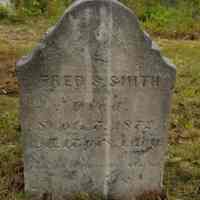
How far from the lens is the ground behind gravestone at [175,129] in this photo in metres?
3.64

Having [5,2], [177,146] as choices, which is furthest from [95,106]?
[5,2]

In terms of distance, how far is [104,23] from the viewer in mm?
2879

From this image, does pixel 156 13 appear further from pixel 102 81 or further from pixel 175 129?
pixel 102 81

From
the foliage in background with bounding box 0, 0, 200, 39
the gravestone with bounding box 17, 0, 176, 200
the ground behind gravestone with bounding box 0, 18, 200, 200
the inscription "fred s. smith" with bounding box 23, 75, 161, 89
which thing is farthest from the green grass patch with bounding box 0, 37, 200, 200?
the foliage in background with bounding box 0, 0, 200, 39

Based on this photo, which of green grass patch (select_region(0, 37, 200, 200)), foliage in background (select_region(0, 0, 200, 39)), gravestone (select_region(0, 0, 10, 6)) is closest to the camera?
green grass patch (select_region(0, 37, 200, 200))

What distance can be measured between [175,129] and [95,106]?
79.5 inches

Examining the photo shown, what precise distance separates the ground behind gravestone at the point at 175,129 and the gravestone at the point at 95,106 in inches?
10.2

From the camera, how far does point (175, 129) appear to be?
4934 millimetres

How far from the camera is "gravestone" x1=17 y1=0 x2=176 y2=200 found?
2.92m

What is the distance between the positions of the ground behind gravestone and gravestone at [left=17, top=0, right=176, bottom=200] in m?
0.26

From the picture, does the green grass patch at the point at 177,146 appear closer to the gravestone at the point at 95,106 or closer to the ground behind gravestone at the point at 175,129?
the ground behind gravestone at the point at 175,129

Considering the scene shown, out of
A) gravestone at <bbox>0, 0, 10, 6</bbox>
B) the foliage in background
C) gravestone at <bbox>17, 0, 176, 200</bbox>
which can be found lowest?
gravestone at <bbox>17, 0, 176, 200</bbox>

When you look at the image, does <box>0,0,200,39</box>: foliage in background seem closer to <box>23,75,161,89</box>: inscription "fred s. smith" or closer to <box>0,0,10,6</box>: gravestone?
<box>0,0,10,6</box>: gravestone

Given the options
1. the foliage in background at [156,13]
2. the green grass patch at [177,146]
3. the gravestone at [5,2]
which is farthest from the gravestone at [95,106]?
the gravestone at [5,2]
